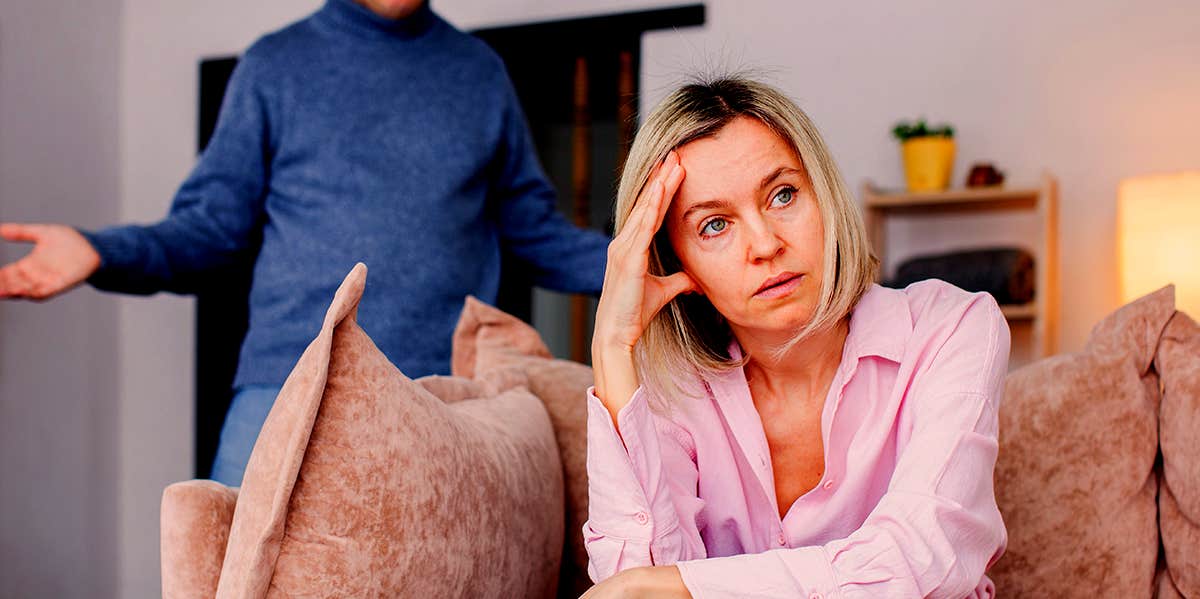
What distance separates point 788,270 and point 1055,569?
606mm

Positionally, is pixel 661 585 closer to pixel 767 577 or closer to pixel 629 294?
pixel 767 577

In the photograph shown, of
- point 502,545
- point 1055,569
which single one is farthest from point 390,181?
point 1055,569

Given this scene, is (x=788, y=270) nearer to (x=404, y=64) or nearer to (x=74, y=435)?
(x=404, y=64)

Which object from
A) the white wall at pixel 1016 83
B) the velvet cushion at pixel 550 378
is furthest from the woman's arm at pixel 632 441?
the white wall at pixel 1016 83

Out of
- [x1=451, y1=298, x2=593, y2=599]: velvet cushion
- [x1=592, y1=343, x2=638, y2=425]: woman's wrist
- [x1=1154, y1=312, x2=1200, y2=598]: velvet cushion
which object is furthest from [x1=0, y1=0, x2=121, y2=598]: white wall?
[x1=1154, y1=312, x2=1200, y2=598]: velvet cushion

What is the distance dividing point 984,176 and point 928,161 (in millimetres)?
168

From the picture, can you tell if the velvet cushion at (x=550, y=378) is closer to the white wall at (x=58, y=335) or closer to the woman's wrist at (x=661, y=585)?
the woman's wrist at (x=661, y=585)

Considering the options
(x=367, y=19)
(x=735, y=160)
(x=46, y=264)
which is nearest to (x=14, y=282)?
(x=46, y=264)

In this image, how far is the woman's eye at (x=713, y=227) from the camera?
1195 millimetres

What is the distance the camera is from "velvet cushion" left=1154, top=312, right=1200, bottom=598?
1.32 meters

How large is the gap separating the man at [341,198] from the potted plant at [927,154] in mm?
1597

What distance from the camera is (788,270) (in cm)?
116

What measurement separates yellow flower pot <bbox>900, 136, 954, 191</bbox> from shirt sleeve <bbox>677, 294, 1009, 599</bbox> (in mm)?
2202

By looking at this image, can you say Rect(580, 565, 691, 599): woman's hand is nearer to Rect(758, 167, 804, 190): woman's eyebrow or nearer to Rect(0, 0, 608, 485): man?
Rect(758, 167, 804, 190): woman's eyebrow
